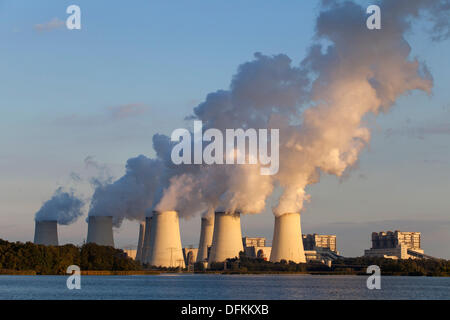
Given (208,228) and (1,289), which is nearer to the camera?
(1,289)

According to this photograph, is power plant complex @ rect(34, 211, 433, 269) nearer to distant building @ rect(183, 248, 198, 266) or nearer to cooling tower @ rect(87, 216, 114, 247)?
cooling tower @ rect(87, 216, 114, 247)

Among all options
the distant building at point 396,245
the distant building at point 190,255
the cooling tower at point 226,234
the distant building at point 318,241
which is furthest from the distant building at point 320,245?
the cooling tower at point 226,234

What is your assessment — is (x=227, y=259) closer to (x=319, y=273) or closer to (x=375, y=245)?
(x=319, y=273)

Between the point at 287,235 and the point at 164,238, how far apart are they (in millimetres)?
11686

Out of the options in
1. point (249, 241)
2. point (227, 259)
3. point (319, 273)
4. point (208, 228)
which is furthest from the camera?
point (249, 241)

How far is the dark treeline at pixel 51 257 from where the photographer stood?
212ft

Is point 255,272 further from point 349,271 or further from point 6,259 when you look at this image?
point 6,259

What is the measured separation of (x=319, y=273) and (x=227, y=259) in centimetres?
1908

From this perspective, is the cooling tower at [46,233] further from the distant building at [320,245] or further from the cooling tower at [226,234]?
the distant building at [320,245]

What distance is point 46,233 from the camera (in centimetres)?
7806

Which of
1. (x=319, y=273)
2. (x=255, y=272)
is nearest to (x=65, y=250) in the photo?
(x=255, y=272)

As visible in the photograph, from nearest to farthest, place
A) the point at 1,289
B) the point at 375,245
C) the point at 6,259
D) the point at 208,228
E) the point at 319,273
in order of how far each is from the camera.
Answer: the point at 1,289 < the point at 6,259 < the point at 208,228 < the point at 319,273 < the point at 375,245

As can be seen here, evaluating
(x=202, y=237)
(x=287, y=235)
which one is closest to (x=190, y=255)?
(x=202, y=237)
